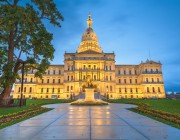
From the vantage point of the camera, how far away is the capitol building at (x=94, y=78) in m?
85.9

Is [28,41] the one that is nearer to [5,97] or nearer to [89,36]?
[5,97]

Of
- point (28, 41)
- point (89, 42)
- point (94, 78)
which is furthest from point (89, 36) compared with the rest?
point (28, 41)

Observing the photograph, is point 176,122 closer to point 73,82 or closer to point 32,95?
point 73,82

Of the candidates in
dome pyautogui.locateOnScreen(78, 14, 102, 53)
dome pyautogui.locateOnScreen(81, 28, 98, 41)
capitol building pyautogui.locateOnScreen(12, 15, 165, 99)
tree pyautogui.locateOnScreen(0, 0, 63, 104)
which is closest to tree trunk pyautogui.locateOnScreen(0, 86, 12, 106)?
tree pyautogui.locateOnScreen(0, 0, 63, 104)

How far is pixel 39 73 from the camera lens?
24.8 m

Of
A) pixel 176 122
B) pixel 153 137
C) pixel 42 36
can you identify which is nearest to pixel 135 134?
pixel 153 137

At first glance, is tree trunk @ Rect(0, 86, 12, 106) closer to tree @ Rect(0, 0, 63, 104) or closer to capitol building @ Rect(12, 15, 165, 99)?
tree @ Rect(0, 0, 63, 104)

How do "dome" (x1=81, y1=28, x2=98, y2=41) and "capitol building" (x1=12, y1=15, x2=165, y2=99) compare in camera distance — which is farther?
"dome" (x1=81, y1=28, x2=98, y2=41)

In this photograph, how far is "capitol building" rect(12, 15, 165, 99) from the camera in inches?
3383

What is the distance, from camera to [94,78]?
85.5 meters

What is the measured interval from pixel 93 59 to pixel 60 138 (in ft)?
267

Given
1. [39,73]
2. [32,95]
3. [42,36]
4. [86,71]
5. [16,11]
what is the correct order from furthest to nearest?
[32,95] → [86,71] → [39,73] → [42,36] → [16,11]

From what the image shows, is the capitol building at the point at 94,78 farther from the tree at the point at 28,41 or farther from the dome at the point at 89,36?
the tree at the point at 28,41

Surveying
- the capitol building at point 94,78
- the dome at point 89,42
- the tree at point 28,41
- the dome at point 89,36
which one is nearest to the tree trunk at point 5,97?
the tree at point 28,41
